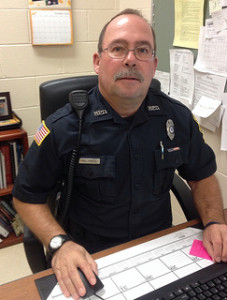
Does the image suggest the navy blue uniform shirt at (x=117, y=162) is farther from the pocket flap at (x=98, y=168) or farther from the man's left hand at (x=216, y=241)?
the man's left hand at (x=216, y=241)

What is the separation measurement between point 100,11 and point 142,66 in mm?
1416

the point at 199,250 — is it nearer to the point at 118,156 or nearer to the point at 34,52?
the point at 118,156

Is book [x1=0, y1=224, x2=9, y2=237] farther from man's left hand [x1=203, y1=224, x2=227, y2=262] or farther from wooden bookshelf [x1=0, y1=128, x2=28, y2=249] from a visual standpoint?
man's left hand [x1=203, y1=224, x2=227, y2=262]

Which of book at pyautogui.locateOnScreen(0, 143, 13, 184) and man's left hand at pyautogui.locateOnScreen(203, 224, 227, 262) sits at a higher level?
man's left hand at pyautogui.locateOnScreen(203, 224, 227, 262)

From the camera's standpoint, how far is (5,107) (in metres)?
1.94

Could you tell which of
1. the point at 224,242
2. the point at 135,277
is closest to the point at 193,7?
the point at 224,242

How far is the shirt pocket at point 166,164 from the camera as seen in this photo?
3.49 ft

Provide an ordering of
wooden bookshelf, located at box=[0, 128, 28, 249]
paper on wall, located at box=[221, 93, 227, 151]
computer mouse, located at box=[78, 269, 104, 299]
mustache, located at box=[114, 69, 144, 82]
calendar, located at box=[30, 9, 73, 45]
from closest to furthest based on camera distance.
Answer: computer mouse, located at box=[78, 269, 104, 299] < mustache, located at box=[114, 69, 144, 82] < paper on wall, located at box=[221, 93, 227, 151] < wooden bookshelf, located at box=[0, 128, 28, 249] < calendar, located at box=[30, 9, 73, 45]

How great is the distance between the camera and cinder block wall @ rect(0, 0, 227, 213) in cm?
193

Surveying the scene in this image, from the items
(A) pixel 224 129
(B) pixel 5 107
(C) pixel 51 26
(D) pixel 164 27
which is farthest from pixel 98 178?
(C) pixel 51 26

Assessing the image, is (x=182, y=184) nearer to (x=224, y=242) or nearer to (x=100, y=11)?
(x=224, y=242)

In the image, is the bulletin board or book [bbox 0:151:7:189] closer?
the bulletin board


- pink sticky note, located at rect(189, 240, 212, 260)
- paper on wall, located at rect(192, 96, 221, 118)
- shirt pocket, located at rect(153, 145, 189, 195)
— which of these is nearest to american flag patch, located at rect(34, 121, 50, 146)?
shirt pocket, located at rect(153, 145, 189, 195)

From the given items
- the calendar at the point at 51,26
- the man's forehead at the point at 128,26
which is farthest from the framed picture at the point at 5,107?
the man's forehead at the point at 128,26
